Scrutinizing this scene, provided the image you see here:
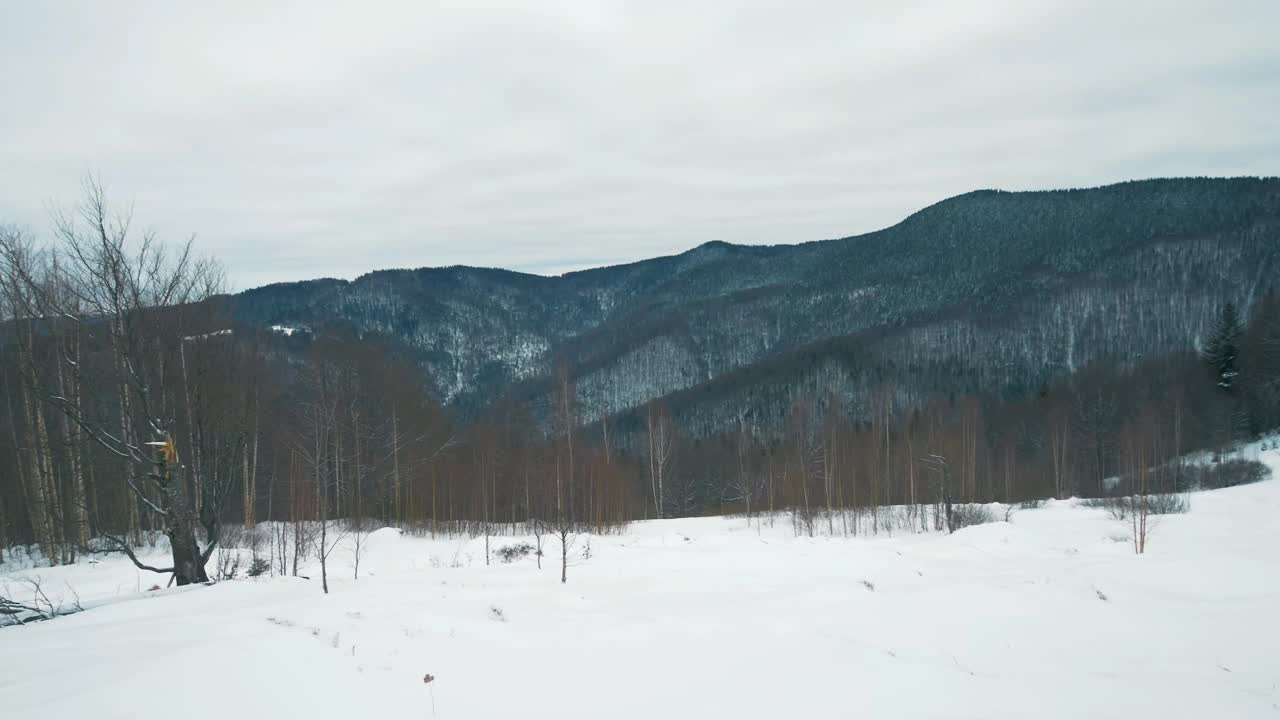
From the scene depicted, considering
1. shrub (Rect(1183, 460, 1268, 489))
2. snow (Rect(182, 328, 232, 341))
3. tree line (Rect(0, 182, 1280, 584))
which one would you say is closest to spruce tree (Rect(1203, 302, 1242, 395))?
tree line (Rect(0, 182, 1280, 584))

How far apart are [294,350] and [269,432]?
102ft

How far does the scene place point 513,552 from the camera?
74.1 ft

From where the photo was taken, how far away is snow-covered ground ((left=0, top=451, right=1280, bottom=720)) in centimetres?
640

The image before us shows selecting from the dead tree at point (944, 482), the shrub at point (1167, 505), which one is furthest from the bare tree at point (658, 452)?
the shrub at point (1167, 505)

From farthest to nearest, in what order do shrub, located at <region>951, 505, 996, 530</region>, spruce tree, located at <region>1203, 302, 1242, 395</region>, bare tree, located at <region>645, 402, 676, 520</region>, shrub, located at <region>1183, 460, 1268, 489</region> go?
spruce tree, located at <region>1203, 302, 1242, 395</region>, bare tree, located at <region>645, 402, 676, 520</region>, shrub, located at <region>1183, 460, 1268, 489</region>, shrub, located at <region>951, 505, 996, 530</region>

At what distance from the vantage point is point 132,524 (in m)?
22.9

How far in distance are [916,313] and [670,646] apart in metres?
130

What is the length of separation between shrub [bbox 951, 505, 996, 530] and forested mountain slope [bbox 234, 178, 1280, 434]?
4372cm

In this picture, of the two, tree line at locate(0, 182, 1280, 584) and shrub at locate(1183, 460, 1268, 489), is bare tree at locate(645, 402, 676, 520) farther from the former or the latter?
shrub at locate(1183, 460, 1268, 489)

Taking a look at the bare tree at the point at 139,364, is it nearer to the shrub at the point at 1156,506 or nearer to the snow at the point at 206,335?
the snow at the point at 206,335

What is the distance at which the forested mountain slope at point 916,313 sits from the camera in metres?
97.6

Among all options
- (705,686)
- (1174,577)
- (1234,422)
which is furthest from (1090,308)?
(705,686)

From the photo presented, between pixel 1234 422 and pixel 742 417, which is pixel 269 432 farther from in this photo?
pixel 742 417

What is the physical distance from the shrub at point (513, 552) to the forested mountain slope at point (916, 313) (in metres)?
33.4
